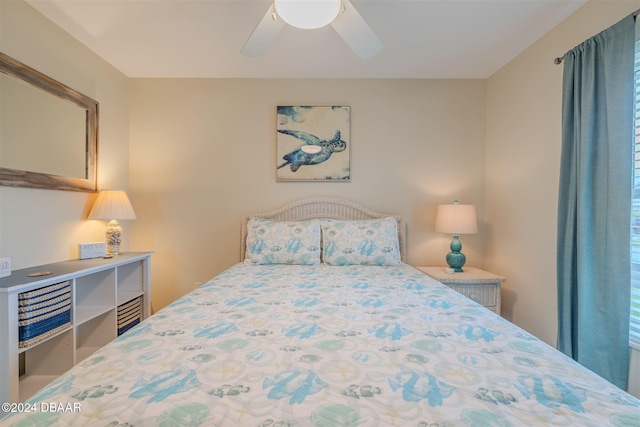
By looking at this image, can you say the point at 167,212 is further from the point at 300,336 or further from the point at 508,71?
the point at 508,71

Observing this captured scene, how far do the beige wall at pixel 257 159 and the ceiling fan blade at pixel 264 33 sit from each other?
3.78 ft

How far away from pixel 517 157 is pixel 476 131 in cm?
58

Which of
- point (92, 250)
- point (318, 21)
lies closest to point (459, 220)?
point (318, 21)

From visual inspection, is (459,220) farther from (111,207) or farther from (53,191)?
(53,191)

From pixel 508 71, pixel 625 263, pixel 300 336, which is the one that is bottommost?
pixel 300 336

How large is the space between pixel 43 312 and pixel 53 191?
3.21 ft

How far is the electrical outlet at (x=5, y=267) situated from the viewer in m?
1.60

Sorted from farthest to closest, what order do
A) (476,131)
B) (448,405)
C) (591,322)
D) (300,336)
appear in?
(476,131) → (591,322) → (300,336) → (448,405)

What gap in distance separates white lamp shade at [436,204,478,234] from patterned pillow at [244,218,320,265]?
1.14 metres

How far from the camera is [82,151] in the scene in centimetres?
235

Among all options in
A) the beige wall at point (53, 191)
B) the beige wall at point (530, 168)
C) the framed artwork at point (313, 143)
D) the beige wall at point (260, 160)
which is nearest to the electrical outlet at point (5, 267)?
the beige wall at point (53, 191)

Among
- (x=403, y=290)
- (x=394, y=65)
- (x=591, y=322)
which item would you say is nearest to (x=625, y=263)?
(x=591, y=322)

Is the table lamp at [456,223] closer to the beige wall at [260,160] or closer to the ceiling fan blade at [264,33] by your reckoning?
the beige wall at [260,160]

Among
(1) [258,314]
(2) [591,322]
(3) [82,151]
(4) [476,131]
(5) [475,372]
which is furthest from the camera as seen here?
(4) [476,131]
